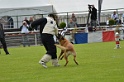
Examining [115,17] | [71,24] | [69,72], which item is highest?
[115,17]

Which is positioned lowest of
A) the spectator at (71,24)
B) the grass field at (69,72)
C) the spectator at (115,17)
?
the grass field at (69,72)

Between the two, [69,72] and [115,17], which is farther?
[115,17]

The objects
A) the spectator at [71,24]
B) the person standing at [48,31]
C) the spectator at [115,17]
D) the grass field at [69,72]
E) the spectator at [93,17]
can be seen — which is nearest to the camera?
the grass field at [69,72]

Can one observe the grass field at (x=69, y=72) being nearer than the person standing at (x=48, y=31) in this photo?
Yes

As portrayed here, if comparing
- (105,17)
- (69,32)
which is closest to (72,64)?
(69,32)

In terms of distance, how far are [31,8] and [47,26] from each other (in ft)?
69.7

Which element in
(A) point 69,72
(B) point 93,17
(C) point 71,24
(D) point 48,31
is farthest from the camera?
(C) point 71,24

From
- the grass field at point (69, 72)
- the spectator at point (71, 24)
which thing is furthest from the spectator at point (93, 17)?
the grass field at point (69, 72)

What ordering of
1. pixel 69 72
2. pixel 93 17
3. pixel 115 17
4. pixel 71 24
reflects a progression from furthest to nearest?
pixel 115 17
pixel 71 24
pixel 93 17
pixel 69 72

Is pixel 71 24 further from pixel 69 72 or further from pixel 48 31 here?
pixel 69 72

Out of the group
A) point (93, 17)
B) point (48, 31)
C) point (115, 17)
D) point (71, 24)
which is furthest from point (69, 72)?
point (115, 17)

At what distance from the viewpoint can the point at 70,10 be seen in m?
37.3

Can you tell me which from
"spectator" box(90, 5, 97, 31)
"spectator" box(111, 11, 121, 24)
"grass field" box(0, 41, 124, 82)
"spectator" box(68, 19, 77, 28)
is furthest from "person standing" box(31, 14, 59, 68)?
"spectator" box(111, 11, 121, 24)

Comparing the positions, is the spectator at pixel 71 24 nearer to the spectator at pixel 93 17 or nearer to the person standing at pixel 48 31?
the spectator at pixel 93 17
